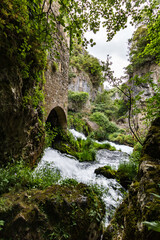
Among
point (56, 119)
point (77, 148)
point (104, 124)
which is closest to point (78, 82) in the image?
point (104, 124)

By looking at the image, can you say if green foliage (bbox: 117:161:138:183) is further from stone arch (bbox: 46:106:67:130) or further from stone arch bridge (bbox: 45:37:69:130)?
stone arch (bbox: 46:106:67:130)

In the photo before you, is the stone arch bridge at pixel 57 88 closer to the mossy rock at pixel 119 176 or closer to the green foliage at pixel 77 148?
the green foliage at pixel 77 148

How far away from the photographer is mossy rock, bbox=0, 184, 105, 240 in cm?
143


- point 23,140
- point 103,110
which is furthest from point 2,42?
point 103,110

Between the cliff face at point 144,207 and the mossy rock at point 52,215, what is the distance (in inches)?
14.2

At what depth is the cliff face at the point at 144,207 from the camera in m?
1.12

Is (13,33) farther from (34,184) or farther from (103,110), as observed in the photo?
(103,110)

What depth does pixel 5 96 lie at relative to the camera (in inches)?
90.6

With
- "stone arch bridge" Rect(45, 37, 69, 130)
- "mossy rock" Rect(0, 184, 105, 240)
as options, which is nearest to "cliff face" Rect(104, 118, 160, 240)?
"mossy rock" Rect(0, 184, 105, 240)

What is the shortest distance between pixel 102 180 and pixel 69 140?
3326mm

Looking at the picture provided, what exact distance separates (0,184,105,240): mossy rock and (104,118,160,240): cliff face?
0.36 meters

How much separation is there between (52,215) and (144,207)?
124 centimetres

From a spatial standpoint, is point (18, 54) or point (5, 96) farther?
point (18, 54)

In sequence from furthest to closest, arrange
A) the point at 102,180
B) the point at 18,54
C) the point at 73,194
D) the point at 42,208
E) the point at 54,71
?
the point at 54,71
the point at 102,180
the point at 18,54
the point at 73,194
the point at 42,208
